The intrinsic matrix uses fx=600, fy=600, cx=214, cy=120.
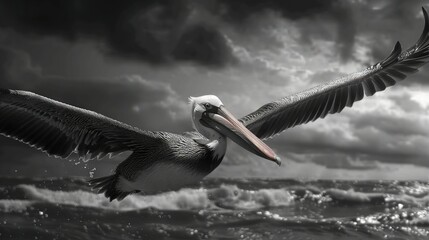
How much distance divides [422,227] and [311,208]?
4.69m

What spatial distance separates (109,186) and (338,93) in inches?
142

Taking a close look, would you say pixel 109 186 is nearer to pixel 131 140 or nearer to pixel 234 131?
pixel 131 140

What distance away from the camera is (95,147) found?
624cm

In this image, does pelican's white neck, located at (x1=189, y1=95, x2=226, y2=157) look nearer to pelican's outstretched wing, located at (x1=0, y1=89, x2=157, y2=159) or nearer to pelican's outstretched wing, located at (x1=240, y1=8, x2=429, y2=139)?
pelican's outstretched wing, located at (x1=0, y1=89, x2=157, y2=159)

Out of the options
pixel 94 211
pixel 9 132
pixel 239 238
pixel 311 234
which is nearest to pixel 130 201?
pixel 94 211

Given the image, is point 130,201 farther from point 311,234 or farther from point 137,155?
point 137,155

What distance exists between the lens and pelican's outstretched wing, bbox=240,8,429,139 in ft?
25.0

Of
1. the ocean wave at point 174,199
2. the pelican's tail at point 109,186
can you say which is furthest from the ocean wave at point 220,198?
the pelican's tail at point 109,186

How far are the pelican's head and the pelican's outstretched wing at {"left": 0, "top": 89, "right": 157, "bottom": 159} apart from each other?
50cm

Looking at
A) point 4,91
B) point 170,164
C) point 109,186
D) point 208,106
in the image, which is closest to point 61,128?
point 4,91

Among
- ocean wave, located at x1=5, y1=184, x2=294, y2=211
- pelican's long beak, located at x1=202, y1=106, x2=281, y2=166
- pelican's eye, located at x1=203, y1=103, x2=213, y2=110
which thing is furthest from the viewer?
ocean wave, located at x1=5, y1=184, x2=294, y2=211

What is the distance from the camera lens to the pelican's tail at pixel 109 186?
20.3 feet

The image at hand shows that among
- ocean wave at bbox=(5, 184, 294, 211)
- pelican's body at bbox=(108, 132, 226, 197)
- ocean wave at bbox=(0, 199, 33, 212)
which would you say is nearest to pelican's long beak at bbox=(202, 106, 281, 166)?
pelican's body at bbox=(108, 132, 226, 197)

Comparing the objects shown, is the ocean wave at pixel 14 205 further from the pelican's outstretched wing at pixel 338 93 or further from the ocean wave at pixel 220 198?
the pelican's outstretched wing at pixel 338 93
